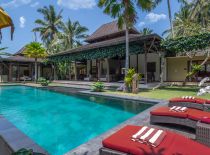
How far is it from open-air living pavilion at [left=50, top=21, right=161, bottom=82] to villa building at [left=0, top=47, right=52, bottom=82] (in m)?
5.66

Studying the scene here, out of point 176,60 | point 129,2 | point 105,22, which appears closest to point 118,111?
point 129,2

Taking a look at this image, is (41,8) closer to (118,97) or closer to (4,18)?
Result: (118,97)

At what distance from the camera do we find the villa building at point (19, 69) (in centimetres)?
2923

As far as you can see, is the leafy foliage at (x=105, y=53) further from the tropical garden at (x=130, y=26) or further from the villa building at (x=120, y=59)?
the tropical garden at (x=130, y=26)

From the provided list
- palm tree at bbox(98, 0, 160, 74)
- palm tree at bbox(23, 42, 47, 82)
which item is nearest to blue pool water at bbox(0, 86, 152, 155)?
palm tree at bbox(98, 0, 160, 74)

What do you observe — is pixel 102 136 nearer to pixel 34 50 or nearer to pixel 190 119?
pixel 190 119

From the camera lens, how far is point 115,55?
19266 mm

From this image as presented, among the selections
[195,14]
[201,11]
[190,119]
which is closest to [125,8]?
A: [190,119]

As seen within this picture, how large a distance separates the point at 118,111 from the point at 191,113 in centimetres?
532

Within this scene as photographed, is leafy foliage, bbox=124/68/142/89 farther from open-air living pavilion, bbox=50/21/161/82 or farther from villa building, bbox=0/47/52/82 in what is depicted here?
villa building, bbox=0/47/52/82

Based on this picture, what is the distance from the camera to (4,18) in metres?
3.00

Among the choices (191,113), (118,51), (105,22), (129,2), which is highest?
(105,22)

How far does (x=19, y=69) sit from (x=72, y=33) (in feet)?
39.0

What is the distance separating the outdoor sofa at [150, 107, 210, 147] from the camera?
4.18 m
